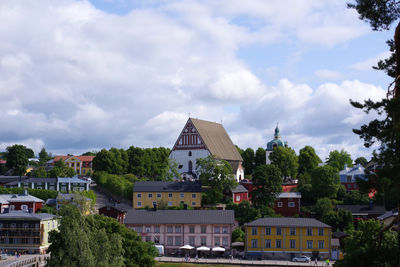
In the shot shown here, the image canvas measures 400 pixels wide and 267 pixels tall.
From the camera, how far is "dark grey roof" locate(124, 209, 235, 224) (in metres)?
66.8

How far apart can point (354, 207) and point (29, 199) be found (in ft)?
141

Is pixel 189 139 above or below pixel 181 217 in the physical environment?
above

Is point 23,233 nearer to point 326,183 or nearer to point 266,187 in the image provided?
point 266,187

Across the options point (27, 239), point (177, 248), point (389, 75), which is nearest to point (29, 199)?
point (27, 239)

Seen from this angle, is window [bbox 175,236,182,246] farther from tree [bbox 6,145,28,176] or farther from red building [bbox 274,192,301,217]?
tree [bbox 6,145,28,176]

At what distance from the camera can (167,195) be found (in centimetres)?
7831

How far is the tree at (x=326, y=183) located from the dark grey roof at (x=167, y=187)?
16.4 m

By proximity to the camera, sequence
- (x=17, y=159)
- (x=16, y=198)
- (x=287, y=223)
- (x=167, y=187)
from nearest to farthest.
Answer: (x=287, y=223)
(x=16, y=198)
(x=167, y=187)
(x=17, y=159)

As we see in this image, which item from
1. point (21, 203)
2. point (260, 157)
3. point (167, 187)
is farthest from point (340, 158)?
point (21, 203)

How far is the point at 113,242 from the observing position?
128ft

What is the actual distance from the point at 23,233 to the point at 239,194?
30103 mm

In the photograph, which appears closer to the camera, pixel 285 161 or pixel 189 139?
pixel 285 161

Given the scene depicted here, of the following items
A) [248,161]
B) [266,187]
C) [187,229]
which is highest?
[248,161]

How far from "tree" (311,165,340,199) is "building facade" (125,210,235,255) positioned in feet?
51.3
